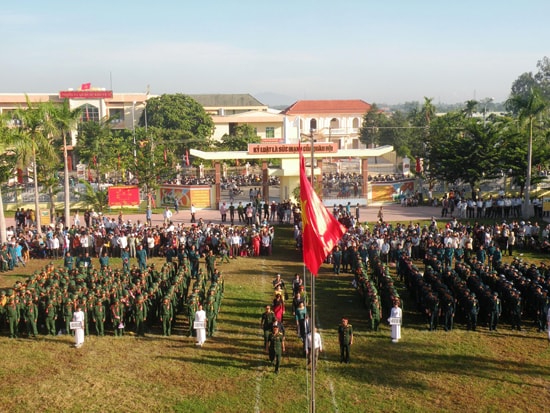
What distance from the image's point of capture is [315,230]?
32.3 feet

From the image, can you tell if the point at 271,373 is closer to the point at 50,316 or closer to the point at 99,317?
the point at 99,317

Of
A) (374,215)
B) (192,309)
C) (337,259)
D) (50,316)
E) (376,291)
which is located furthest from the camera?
(374,215)

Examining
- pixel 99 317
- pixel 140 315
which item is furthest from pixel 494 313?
pixel 99 317

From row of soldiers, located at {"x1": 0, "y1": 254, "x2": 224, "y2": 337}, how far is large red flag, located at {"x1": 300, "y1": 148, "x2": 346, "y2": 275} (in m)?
6.51

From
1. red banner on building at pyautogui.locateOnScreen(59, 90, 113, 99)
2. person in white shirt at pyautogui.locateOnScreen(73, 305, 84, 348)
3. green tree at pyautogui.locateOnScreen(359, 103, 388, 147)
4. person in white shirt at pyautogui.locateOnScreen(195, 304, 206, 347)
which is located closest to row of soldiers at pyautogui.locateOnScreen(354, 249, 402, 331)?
person in white shirt at pyautogui.locateOnScreen(195, 304, 206, 347)

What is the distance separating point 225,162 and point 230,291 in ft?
116

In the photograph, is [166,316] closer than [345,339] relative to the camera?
No

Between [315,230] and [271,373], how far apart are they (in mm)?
4966

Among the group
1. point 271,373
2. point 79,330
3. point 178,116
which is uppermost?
point 178,116

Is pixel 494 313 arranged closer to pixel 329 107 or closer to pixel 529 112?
pixel 529 112

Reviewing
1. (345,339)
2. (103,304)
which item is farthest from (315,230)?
(103,304)

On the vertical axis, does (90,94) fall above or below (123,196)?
above

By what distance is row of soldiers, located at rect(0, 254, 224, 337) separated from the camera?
16.0 metres

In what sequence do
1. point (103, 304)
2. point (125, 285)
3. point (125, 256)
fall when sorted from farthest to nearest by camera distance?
point (125, 256)
point (125, 285)
point (103, 304)
